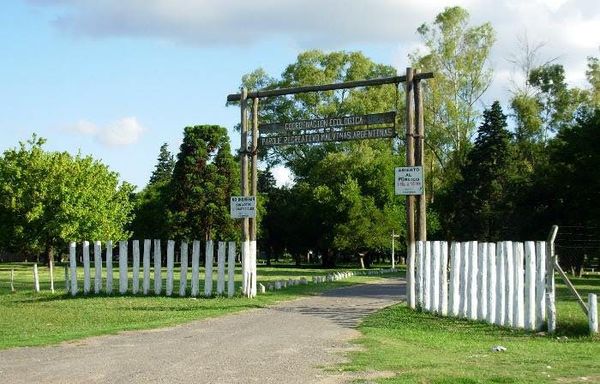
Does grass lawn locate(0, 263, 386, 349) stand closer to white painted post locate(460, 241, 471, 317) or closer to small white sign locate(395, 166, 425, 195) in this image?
small white sign locate(395, 166, 425, 195)

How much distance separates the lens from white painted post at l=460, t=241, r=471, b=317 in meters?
16.8

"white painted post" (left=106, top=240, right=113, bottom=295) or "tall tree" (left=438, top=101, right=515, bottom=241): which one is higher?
"tall tree" (left=438, top=101, right=515, bottom=241)

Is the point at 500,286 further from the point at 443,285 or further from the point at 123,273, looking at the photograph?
the point at 123,273

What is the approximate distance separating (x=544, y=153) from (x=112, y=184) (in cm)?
3204

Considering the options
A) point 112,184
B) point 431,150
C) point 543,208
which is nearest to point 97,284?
point 112,184

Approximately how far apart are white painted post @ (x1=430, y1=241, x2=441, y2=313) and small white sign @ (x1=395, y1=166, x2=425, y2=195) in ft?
6.87

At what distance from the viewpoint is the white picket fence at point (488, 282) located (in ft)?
50.5

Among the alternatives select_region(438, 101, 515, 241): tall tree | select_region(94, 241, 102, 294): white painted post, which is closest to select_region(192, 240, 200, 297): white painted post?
select_region(94, 241, 102, 294): white painted post

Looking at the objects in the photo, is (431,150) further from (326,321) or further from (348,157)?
(326,321)

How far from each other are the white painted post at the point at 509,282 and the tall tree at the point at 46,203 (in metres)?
18.1

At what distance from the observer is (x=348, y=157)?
2442 inches

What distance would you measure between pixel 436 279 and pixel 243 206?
23.7ft

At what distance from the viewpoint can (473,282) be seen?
16.6m

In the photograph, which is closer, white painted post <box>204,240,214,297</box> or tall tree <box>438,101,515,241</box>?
white painted post <box>204,240,214,297</box>
